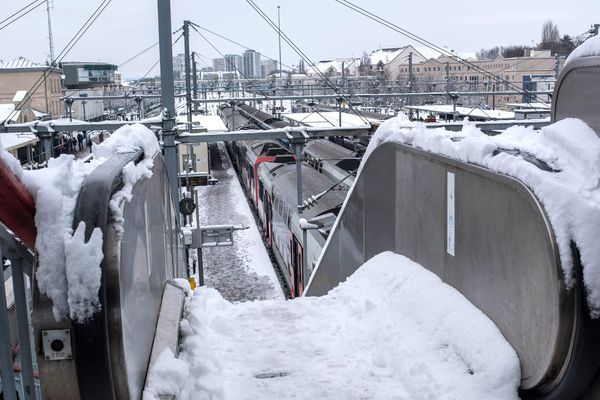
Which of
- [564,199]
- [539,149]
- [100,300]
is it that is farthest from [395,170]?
[100,300]

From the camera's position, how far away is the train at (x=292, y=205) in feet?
37.9

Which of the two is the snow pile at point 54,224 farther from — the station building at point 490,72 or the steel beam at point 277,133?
the station building at point 490,72

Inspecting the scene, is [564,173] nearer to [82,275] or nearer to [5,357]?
[82,275]

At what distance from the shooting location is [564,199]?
2742 mm

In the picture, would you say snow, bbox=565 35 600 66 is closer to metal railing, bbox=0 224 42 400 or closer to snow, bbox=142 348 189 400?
snow, bbox=142 348 189 400

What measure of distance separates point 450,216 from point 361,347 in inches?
40.5

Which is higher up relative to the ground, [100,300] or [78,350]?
[100,300]

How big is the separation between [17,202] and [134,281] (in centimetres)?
72

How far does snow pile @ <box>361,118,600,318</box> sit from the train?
7.07 m

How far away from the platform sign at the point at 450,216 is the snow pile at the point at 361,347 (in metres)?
0.27

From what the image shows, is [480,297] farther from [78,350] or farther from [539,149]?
[78,350]

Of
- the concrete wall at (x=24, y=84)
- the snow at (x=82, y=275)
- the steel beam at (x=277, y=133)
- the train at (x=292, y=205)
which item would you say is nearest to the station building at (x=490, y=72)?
the train at (x=292, y=205)

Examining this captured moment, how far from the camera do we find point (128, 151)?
11.6 feet

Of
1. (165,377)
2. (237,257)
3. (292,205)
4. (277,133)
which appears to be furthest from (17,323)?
(237,257)
